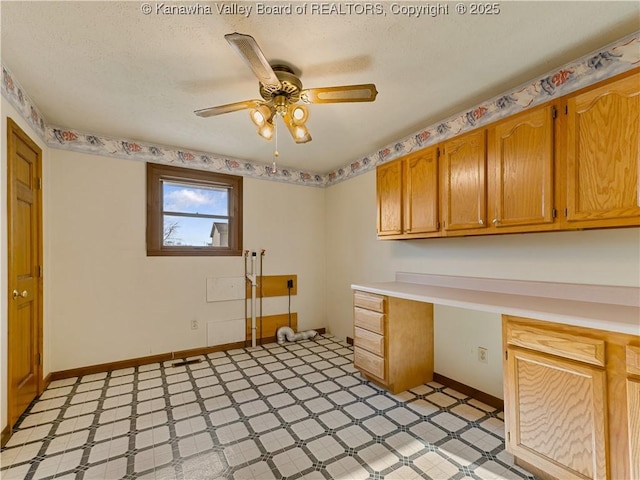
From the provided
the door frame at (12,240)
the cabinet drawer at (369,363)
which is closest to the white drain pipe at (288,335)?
the cabinet drawer at (369,363)

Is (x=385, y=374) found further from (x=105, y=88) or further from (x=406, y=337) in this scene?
(x=105, y=88)

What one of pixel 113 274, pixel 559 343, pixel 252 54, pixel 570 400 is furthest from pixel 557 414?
pixel 113 274

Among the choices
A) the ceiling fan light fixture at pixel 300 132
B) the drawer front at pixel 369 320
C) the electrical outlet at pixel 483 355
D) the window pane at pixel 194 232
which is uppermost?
the ceiling fan light fixture at pixel 300 132

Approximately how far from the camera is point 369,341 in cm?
263

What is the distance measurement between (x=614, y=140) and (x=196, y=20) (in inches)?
87.3

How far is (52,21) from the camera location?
1508 mm

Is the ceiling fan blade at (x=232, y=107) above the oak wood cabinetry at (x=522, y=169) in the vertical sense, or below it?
above

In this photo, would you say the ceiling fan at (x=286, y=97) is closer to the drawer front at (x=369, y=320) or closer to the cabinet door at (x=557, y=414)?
the drawer front at (x=369, y=320)

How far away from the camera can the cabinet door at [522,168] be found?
1.75m

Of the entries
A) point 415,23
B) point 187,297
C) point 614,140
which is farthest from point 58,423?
point 614,140

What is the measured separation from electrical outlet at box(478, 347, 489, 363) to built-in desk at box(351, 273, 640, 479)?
0.58 metres

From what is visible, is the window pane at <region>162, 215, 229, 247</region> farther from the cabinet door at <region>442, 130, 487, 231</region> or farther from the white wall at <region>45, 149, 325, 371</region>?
the cabinet door at <region>442, 130, 487, 231</region>

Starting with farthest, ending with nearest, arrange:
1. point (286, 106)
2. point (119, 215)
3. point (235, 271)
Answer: point (235, 271), point (119, 215), point (286, 106)

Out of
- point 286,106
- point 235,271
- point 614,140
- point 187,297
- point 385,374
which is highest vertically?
point 286,106
